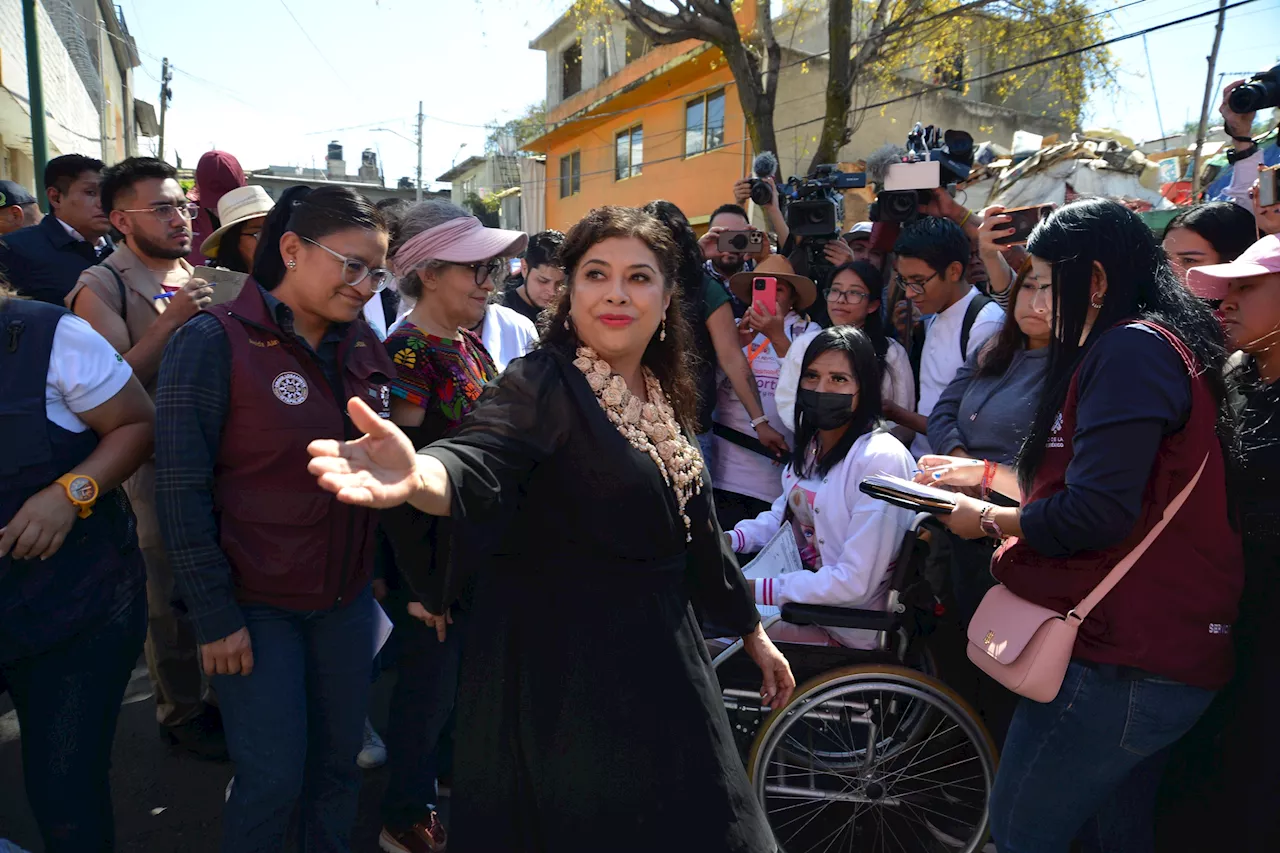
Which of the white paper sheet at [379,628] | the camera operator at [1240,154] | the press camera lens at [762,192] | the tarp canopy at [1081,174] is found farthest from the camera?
the tarp canopy at [1081,174]

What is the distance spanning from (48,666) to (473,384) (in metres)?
1.30

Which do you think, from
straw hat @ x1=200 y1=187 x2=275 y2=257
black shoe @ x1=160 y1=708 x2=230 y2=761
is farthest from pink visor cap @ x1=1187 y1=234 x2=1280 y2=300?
black shoe @ x1=160 y1=708 x2=230 y2=761

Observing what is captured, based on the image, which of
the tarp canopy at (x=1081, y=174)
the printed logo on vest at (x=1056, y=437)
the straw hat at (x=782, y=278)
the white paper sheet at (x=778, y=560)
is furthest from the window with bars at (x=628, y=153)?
the printed logo on vest at (x=1056, y=437)

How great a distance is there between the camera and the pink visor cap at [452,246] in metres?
2.62

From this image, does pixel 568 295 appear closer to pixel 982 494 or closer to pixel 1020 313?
pixel 982 494

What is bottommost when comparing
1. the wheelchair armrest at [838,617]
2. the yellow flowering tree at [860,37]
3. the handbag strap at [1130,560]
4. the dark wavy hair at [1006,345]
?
the wheelchair armrest at [838,617]

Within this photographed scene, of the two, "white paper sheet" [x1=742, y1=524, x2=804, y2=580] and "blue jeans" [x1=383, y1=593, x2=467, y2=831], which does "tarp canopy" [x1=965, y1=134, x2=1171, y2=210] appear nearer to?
"white paper sheet" [x1=742, y1=524, x2=804, y2=580]

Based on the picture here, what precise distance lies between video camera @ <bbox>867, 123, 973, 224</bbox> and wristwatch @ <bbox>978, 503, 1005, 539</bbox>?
8.50 ft

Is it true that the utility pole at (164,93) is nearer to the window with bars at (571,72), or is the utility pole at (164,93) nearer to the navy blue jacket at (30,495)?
the window with bars at (571,72)

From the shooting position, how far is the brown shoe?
9.15ft

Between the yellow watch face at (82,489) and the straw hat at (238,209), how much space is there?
4.18 feet

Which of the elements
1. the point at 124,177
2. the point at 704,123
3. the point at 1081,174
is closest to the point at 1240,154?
the point at 124,177

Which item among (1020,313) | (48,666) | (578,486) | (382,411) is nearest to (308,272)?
(382,411)

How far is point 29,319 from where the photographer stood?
2.08 metres
